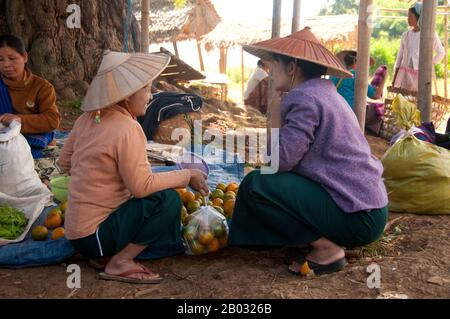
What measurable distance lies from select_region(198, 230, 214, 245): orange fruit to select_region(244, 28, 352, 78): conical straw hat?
3.41 feet

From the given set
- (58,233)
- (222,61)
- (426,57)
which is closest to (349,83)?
(426,57)

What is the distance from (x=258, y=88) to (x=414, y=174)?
5890 millimetres

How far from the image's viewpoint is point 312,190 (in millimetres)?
2760

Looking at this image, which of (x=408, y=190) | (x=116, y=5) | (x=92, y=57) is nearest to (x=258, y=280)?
(x=408, y=190)

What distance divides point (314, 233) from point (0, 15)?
5.92 metres

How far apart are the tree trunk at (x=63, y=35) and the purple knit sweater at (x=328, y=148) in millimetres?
5254

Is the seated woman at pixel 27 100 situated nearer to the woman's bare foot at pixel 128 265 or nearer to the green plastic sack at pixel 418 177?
the woman's bare foot at pixel 128 265

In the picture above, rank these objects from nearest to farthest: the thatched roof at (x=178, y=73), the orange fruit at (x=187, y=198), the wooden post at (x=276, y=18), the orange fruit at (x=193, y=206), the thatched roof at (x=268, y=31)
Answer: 1. the orange fruit at (x=193, y=206)
2. the orange fruit at (x=187, y=198)
3. the wooden post at (x=276, y=18)
4. the thatched roof at (x=178, y=73)
5. the thatched roof at (x=268, y=31)

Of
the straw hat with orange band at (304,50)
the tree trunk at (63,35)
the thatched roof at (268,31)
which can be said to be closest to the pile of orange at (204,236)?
the straw hat with orange band at (304,50)

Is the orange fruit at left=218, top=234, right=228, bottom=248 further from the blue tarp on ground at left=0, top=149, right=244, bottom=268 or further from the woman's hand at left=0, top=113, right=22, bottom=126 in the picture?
the woman's hand at left=0, top=113, right=22, bottom=126

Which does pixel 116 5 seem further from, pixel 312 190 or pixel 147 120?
pixel 312 190

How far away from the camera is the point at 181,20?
16.1 m

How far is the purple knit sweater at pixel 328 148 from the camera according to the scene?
8.84 ft
